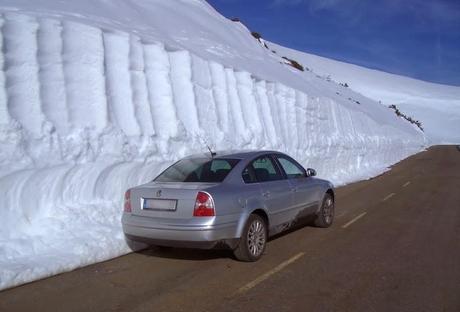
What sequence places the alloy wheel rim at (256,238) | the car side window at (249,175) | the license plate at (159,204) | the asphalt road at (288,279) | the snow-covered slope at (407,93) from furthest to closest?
the snow-covered slope at (407,93), the car side window at (249,175), the alloy wheel rim at (256,238), the license plate at (159,204), the asphalt road at (288,279)

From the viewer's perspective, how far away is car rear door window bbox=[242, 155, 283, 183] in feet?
23.4

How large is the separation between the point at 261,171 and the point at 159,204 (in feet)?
5.60

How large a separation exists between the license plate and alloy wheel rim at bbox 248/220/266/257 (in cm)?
110

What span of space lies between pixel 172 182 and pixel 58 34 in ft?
14.8

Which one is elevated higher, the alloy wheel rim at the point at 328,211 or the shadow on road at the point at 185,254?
the alloy wheel rim at the point at 328,211

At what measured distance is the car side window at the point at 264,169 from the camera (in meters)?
7.34

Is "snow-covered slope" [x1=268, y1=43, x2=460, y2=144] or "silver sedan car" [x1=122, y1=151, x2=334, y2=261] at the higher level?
"snow-covered slope" [x1=268, y1=43, x2=460, y2=144]

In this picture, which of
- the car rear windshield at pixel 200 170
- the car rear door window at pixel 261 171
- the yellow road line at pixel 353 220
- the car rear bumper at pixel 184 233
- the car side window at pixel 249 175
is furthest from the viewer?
the yellow road line at pixel 353 220

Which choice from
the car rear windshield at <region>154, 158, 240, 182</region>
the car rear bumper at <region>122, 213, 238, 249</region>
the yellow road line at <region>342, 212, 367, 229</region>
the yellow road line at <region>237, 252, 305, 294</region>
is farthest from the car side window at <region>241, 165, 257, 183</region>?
the yellow road line at <region>342, 212, 367, 229</region>

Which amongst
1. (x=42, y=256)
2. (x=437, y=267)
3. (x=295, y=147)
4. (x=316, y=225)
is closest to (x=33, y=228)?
(x=42, y=256)

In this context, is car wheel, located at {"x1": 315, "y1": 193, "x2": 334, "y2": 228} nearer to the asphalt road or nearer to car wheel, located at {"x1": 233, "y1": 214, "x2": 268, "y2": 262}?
the asphalt road

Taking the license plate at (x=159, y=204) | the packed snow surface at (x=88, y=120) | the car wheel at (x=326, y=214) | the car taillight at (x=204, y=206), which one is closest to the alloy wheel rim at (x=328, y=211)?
the car wheel at (x=326, y=214)

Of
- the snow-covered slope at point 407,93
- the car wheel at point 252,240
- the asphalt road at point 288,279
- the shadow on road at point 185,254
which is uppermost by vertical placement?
the snow-covered slope at point 407,93

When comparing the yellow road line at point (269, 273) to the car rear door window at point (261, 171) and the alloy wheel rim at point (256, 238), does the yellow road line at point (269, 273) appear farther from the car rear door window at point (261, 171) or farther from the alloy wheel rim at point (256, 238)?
the car rear door window at point (261, 171)
